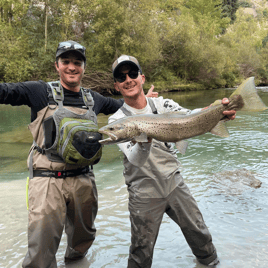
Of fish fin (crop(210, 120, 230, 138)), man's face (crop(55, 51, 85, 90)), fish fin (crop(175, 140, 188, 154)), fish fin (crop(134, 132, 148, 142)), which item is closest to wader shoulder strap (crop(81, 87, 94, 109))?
man's face (crop(55, 51, 85, 90))

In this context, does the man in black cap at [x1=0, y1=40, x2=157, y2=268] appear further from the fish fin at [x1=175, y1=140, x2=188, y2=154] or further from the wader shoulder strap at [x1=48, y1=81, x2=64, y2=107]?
the fish fin at [x1=175, y1=140, x2=188, y2=154]

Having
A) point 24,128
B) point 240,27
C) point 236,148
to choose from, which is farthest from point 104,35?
point 240,27

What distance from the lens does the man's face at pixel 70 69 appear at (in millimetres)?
3355

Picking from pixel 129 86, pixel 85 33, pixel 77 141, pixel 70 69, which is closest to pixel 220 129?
pixel 129 86

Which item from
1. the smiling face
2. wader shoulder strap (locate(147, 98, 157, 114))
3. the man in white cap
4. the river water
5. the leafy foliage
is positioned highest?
the leafy foliage

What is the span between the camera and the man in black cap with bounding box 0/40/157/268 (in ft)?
9.60

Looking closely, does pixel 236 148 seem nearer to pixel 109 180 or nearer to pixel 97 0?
pixel 109 180

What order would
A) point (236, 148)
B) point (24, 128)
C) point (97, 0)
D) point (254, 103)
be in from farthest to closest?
point (97, 0)
point (24, 128)
point (236, 148)
point (254, 103)

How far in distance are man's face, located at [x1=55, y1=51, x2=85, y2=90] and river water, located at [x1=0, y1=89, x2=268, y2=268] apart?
255 cm

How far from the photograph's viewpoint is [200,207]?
5.75 metres

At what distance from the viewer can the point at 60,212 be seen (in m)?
3.07

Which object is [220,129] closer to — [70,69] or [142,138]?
[142,138]

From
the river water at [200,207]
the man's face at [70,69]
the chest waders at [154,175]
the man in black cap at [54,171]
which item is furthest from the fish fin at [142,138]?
the river water at [200,207]

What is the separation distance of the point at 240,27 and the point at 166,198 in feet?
286
